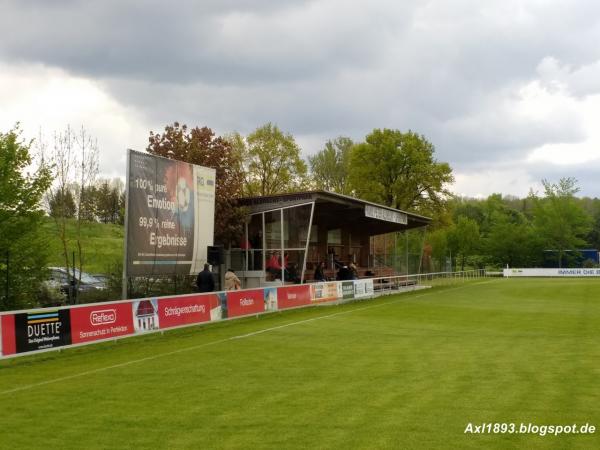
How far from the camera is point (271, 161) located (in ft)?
196

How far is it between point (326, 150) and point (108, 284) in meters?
55.8

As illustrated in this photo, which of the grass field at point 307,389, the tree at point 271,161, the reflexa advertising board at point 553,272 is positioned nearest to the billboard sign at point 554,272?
the reflexa advertising board at point 553,272

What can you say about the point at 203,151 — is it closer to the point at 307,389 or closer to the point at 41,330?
the point at 41,330

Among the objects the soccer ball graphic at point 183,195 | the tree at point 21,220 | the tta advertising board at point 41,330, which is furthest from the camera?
the soccer ball graphic at point 183,195

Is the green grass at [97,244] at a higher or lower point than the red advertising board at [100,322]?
higher

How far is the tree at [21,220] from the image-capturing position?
2062 cm

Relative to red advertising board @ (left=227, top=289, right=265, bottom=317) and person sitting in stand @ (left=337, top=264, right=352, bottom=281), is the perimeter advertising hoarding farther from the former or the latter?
person sitting in stand @ (left=337, top=264, right=352, bottom=281)

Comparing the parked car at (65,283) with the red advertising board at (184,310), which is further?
the parked car at (65,283)

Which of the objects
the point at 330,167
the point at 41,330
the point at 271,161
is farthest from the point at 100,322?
the point at 330,167

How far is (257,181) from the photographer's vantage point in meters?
60.3

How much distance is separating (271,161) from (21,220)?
128 feet

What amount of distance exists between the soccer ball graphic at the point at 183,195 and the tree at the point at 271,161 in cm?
3575

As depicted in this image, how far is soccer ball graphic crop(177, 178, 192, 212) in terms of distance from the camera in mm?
23027

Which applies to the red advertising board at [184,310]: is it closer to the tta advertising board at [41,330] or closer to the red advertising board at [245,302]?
the red advertising board at [245,302]
